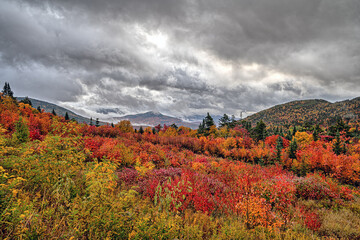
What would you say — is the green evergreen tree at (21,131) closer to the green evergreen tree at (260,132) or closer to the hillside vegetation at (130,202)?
the hillside vegetation at (130,202)

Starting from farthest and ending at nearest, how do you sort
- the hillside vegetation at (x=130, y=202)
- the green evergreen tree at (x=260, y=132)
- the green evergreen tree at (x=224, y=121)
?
the green evergreen tree at (x=224, y=121) < the green evergreen tree at (x=260, y=132) < the hillside vegetation at (x=130, y=202)

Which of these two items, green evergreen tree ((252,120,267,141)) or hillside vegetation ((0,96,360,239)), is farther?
green evergreen tree ((252,120,267,141))

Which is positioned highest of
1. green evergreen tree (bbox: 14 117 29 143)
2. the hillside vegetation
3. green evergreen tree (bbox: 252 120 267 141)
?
green evergreen tree (bbox: 252 120 267 141)

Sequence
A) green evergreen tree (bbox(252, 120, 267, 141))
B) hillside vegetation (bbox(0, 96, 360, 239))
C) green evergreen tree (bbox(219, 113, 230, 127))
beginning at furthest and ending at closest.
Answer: green evergreen tree (bbox(219, 113, 230, 127)), green evergreen tree (bbox(252, 120, 267, 141)), hillside vegetation (bbox(0, 96, 360, 239))

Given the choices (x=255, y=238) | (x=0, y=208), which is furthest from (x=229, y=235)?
(x=0, y=208)

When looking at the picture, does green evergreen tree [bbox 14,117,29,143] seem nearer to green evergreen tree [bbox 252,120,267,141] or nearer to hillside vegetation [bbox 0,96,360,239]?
hillside vegetation [bbox 0,96,360,239]

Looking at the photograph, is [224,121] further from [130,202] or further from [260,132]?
[130,202]

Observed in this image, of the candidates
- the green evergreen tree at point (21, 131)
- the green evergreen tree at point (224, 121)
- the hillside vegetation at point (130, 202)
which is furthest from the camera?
the green evergreen tree at point (224, 121)

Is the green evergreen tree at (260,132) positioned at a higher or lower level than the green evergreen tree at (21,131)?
higher

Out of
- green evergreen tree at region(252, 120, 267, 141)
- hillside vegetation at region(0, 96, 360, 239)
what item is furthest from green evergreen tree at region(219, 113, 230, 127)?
hillside vegetation at region(0, 96, 360, 239)

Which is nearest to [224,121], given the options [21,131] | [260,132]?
[260,132]

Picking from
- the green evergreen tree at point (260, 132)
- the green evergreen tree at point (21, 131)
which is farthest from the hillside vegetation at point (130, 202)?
the green evergreen tree at point (260, 132)

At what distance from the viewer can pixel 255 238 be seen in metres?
4.78

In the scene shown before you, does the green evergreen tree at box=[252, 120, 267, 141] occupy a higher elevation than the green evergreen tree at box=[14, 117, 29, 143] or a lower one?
higher
